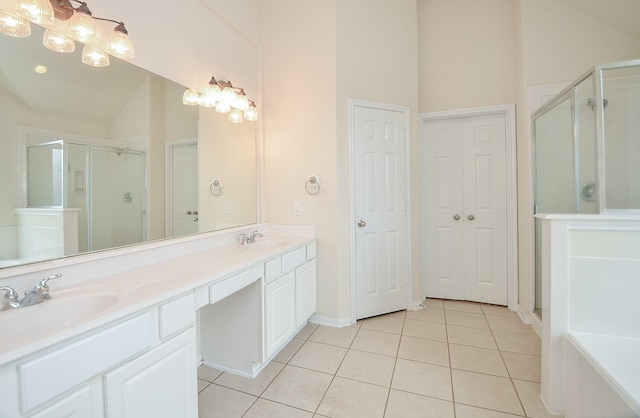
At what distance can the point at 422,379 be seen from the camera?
1.85 meters

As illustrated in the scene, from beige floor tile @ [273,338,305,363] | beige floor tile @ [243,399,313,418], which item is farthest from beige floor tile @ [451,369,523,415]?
beige floor tile @ [273,338,305,363]

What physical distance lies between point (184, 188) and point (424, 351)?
7.12ft

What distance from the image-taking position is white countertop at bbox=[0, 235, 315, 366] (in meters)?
0.78

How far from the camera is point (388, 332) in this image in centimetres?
250

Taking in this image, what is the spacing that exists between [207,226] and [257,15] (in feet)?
7.07

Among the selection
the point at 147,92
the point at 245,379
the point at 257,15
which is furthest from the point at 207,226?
the point at 257,15

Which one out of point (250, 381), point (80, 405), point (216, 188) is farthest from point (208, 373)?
point (216, 188)

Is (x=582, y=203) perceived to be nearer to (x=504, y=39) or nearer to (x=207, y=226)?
(x=504, y=39)

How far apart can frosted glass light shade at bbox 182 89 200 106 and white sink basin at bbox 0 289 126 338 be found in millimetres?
1376

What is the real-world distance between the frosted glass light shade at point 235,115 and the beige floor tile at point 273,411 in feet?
6.95

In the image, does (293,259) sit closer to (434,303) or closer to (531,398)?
(531,398)

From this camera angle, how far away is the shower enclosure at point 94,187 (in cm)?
126

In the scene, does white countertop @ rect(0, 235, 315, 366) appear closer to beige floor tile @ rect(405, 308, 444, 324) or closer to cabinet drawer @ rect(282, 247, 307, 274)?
cabinet drawer @ rect(282, 247, 307, 274)

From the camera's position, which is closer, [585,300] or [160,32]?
[585,300]
